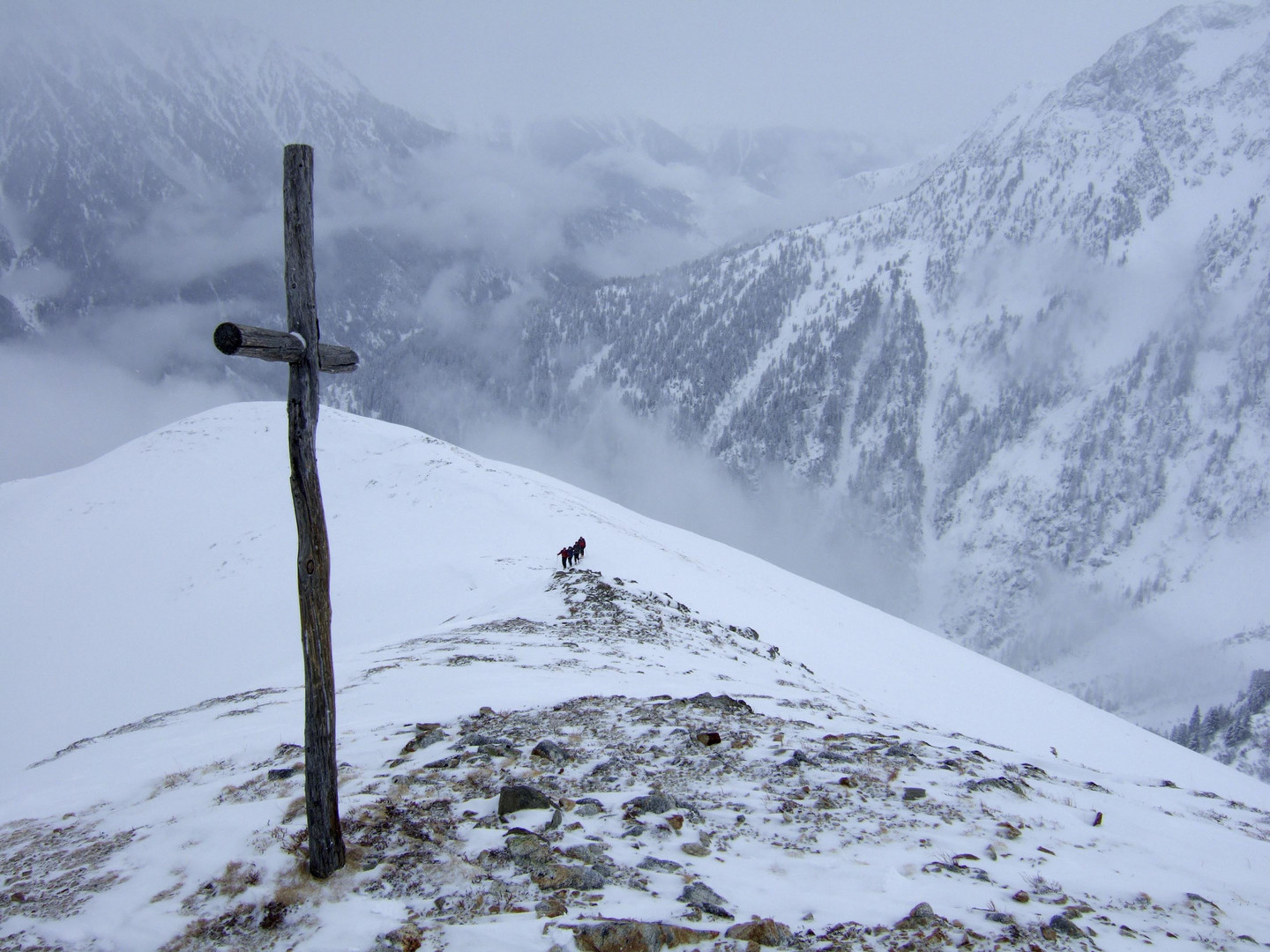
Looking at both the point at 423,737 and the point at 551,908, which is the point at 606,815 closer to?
the point at 551,908

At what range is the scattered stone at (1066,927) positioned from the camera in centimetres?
410

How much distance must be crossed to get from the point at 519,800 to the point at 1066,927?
404cm

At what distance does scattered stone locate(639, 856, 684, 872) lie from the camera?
500 centimetres

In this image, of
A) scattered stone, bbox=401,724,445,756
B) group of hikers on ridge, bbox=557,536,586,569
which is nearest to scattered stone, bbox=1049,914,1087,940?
scattered stone, bbox=401,724,445,756

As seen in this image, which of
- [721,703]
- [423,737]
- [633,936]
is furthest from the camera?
[721,703]

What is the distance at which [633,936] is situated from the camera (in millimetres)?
4082

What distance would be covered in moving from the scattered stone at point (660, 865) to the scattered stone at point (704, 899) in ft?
0.89

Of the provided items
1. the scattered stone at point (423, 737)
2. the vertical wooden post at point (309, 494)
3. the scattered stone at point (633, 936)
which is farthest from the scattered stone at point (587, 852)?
the scattered stone at point (423, 737)

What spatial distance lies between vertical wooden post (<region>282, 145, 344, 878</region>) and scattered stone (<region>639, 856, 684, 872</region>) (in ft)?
7.39

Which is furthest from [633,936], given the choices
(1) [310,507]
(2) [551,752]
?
(1) [310,507]

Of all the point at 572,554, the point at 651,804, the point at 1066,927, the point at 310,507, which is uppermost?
the point at 572,554

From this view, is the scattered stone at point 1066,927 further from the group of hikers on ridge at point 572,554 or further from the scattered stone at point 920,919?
the group of hikers on ridge at point 572,554

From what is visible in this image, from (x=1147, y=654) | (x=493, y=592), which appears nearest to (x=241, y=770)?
(x=493, y=592)

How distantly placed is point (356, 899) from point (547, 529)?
→ 82.0ft
